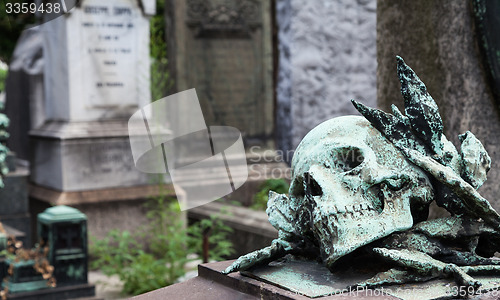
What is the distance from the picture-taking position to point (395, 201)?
2.05 m

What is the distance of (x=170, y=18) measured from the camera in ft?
31.5

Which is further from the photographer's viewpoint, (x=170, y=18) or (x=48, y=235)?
(x=170, y=18)

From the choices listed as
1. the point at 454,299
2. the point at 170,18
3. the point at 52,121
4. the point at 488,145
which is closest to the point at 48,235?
the point at 52,121

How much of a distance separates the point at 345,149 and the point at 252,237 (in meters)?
4.07

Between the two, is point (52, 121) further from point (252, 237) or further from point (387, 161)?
point (387, 161)

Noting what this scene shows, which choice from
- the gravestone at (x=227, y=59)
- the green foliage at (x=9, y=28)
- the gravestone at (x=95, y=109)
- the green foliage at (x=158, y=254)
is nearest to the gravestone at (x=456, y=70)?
the green foliage at (x=158, y=254)

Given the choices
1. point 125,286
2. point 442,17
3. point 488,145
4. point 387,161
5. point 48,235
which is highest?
point 442,17

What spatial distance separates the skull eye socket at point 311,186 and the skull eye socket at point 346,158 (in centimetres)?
9

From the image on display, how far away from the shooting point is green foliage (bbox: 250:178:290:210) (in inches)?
294

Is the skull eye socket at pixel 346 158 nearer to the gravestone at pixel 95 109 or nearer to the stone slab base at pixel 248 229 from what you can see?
the stone slab base at pixel 248 229

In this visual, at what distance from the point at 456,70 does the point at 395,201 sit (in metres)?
1.76

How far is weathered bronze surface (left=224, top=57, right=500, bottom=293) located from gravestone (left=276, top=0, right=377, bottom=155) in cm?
530

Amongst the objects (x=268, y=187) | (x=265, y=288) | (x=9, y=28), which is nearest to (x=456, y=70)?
(x=265, y=288)

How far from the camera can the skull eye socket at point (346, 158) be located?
2.14 m
